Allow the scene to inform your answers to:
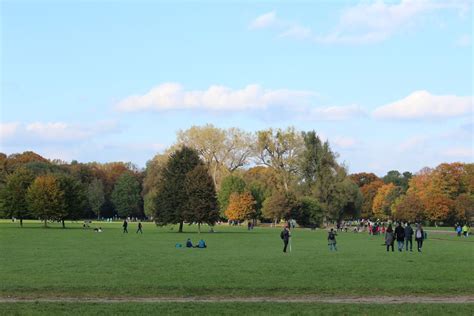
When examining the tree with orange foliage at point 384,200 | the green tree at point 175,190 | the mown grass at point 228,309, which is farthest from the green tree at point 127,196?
the mown grass at point 228,309

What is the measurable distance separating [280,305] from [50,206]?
83.7 m

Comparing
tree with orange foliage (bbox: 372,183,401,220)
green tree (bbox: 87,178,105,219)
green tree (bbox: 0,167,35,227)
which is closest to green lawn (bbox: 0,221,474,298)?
green tree (bbox: 0,167,35,227)

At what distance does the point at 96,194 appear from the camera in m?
178

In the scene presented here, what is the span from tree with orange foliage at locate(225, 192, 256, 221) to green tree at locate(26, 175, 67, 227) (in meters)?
29.3

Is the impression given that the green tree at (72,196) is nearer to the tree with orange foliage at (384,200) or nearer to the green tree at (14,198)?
the green tree at (14,198)

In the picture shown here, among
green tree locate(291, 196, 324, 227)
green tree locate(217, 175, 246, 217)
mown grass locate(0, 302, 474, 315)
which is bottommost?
mown grass locate(0, 302, 474, 315)

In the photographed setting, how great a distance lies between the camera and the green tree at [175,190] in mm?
80000

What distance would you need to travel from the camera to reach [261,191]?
117125 mm

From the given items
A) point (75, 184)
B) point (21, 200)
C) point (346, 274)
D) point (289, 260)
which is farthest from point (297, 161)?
point (346, 274)

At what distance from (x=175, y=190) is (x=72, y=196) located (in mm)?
27364

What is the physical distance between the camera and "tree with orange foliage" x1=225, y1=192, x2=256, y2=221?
11550 cm

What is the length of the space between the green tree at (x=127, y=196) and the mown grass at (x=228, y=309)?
16306 cm

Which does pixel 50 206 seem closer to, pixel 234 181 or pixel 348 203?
pixel 234 181

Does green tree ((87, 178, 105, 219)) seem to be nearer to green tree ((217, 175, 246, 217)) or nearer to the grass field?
green tree ((217, 175, 246, 217))
